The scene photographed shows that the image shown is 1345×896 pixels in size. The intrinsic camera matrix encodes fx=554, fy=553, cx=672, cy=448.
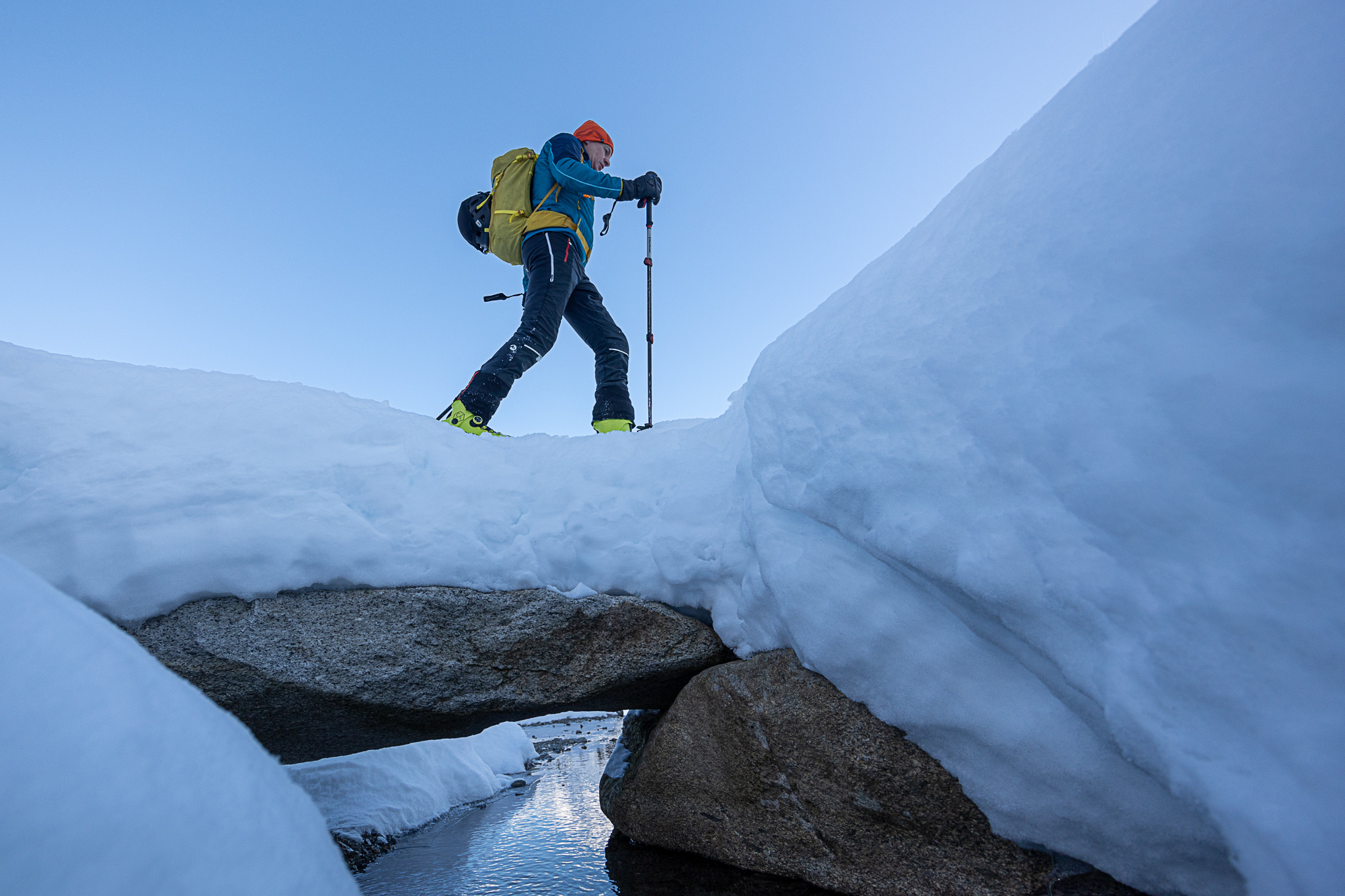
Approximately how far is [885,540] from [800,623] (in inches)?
19.5

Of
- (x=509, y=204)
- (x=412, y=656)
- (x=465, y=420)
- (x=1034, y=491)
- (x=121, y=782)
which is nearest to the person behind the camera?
(x=121, y=782)

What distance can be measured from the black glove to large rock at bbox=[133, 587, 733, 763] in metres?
3.06

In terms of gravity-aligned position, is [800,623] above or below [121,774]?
above

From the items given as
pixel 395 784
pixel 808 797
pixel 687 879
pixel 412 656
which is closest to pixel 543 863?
pixel 687 879

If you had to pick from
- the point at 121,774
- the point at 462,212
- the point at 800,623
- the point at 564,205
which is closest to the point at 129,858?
the point at 121,774

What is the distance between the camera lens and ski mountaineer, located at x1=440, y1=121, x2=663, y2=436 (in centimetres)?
338

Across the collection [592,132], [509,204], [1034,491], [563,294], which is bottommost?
[1034,491]

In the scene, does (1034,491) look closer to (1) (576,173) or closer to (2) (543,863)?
(2) (543,863)

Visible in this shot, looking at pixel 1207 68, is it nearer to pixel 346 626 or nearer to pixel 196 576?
pixel 346 626

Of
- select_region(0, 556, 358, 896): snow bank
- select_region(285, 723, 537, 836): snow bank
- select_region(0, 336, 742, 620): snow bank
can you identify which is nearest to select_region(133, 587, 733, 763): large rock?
select_region(0, 336, 742, 620): snow bank

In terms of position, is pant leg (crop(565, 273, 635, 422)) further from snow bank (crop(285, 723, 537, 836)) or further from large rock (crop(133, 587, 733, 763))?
snow bank (crop(285, 723, 537, 836))

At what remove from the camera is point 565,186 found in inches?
153

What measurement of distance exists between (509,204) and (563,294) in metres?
0.92

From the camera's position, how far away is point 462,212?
451 centimetres
